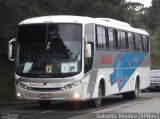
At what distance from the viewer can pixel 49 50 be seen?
65.5ft

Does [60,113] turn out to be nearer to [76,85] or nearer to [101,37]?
[76,85]

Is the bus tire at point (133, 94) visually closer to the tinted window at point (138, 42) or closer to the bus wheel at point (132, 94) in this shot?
the bus wheel at point (132, 94)

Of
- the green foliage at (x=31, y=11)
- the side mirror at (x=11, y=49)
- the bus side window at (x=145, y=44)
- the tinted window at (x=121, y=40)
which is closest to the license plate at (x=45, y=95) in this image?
the side mirror at (x=11, y=49)

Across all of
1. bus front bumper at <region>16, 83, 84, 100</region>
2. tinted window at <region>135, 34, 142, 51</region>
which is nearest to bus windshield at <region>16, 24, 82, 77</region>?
bus front bumper at <region>16, 83, 84, 100</region>

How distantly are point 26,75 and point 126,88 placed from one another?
698 centimetres

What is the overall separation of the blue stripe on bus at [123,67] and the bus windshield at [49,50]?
383cm

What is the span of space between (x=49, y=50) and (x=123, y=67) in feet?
20.0

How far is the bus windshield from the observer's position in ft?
64.7

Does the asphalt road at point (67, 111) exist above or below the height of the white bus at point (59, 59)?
below

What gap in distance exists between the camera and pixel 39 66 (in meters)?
19.9

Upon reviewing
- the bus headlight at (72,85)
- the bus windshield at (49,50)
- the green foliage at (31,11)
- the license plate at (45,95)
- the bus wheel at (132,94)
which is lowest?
the bus wheel at (132,94)

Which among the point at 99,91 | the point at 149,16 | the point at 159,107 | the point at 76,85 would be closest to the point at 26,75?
the point at 76,85

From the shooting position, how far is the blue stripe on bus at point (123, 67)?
24.0 metres

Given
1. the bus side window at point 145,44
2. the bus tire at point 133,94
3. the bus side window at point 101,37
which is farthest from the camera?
the bus side window at point 145,44
